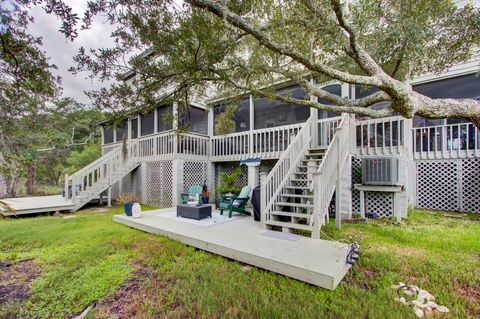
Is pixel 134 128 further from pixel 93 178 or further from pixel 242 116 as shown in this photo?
pixel 242 116

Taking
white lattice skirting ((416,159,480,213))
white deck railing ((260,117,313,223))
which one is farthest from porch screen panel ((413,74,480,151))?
white deck railing ((260,117,313,223))

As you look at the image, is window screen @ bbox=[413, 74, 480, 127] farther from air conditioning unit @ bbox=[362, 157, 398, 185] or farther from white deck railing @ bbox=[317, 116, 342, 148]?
white deck railing @ bbox=[317, 116, 342, 148]

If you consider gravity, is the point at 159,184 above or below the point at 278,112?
below

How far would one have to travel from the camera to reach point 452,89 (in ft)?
23.1

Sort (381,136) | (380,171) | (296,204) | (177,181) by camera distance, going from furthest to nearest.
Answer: (177,181), (381,136), (380,171), (296,204)

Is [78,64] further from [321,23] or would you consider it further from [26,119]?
[321,23]

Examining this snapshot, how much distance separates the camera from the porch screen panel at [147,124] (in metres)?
11.6

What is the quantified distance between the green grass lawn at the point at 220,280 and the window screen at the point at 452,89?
395cm

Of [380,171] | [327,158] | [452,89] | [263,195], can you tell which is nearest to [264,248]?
[263,195]

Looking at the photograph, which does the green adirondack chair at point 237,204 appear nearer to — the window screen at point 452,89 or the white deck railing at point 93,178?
the white deck railing at point 93,178

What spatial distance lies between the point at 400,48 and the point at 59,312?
Answer: 7.65 meters

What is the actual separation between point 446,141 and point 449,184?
4.58 feet

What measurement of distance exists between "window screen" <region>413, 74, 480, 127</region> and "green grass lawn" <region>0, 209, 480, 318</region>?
13.0 ft

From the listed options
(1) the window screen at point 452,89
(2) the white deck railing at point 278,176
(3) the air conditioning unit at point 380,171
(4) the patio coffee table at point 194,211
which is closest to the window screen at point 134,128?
(4) the patio coffee table at point 194,211
